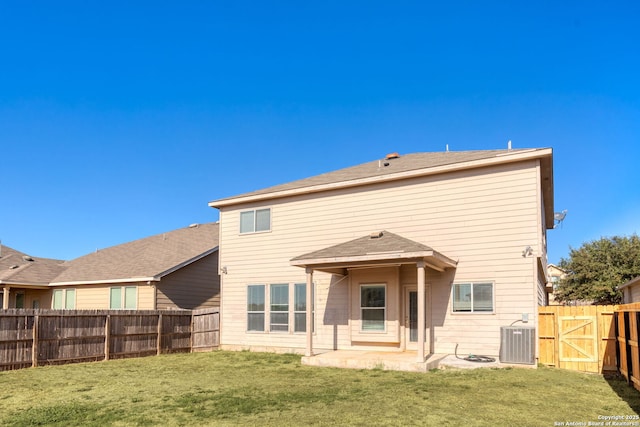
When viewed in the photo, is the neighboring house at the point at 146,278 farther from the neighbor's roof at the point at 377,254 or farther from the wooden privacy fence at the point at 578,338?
the wooden privacy fence at the point at 578,338

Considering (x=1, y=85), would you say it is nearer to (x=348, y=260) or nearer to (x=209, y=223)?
(x=209, y=223)

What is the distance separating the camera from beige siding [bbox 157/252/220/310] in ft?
68.5

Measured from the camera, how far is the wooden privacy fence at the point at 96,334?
42.1 feet

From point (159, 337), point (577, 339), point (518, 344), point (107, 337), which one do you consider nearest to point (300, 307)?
point (159, 337)

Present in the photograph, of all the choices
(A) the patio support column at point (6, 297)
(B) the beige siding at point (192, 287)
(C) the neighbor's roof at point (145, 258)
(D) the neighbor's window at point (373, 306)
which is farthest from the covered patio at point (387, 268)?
(A) the patio support column at point (6, 297)

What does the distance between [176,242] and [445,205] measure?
607 inches

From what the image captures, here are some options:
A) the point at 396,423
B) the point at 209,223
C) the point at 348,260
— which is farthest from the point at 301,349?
the point at 209,223

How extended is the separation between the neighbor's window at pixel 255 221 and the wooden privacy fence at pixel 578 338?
937 cm

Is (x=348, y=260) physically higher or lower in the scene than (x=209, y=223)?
lower

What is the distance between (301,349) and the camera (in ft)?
52.2

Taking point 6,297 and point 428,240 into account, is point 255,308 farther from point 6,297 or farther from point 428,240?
point 6,297

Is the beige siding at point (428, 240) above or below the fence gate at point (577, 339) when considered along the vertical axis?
above

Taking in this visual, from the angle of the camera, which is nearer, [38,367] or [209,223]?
[38,367]

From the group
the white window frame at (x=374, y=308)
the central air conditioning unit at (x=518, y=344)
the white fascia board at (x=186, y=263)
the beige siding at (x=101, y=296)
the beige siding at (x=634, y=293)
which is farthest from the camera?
the beige siding at (x=634, y=293)
